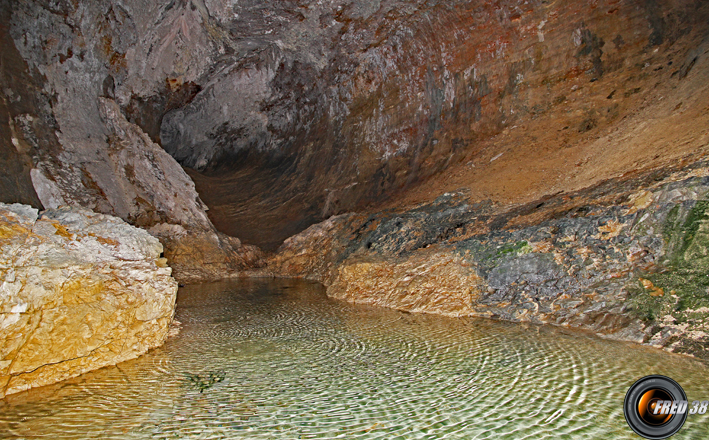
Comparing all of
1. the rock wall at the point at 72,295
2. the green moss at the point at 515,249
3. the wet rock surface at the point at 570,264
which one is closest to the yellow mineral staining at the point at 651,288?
the wet rock surface at the point at 570,264

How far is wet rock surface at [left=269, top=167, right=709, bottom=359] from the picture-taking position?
4059mm

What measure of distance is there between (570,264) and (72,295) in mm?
5344

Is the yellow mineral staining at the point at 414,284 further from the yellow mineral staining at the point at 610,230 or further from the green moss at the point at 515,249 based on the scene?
the yellow mineral staining at the point at 610,230

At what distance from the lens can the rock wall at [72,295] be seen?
Result: 3195 millimetres

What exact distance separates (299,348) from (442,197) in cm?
503

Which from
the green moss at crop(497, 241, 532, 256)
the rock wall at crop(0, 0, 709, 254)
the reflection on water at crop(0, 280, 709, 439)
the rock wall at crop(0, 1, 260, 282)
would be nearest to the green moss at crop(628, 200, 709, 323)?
the reflection on water at crop(0, 280, 709, 439)

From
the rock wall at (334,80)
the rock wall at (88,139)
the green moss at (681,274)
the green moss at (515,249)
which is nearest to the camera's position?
the green moss at (681,274)

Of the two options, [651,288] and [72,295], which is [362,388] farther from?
[651,288]

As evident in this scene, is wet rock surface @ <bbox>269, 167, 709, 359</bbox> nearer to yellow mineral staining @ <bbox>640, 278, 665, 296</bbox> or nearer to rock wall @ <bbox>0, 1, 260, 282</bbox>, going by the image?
yellow mineral staining @ <bbox>640, 278, 665, 296</bbox>

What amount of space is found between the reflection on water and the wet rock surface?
0.45 m

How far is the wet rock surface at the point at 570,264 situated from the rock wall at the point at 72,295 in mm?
3155

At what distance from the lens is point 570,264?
502cm

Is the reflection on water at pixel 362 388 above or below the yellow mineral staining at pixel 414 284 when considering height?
below

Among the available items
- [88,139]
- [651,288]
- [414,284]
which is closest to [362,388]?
[414,284]
